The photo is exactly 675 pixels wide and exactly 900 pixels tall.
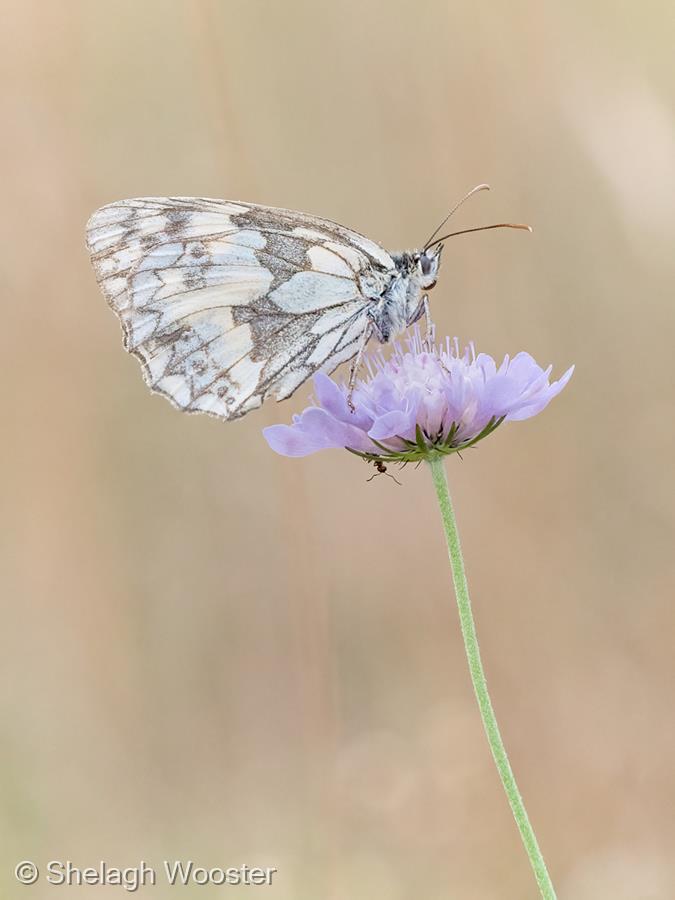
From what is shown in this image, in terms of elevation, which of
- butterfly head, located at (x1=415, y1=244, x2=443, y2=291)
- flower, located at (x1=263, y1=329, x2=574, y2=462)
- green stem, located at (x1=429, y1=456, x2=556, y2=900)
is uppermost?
butterfly head, located at (x1=415, y1=244, x2=443, y2=291)

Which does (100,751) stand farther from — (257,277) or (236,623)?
(257,277)

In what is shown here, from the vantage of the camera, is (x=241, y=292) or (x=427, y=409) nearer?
(x=427, y=409)

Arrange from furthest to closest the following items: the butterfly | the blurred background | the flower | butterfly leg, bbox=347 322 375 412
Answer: the blurred background, the butterfly, butterfly leg, bbox=347 322 375 412, the flower

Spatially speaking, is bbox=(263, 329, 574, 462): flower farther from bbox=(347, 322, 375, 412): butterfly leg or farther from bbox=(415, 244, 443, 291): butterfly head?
bbox=(415, 244, 443, 291): butterfly head

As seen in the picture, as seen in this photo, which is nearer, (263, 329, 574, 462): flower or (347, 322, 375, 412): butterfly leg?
(263, 329, 574, 462): flower

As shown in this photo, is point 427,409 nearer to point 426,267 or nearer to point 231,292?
point 426,267

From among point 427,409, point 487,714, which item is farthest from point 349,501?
point 487,714

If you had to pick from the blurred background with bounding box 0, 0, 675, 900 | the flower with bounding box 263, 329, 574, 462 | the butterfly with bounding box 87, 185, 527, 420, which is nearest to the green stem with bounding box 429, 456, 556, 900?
the flower with bounding box 263, 329, 574, 462

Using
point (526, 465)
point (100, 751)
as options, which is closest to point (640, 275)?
point (526, 465)
